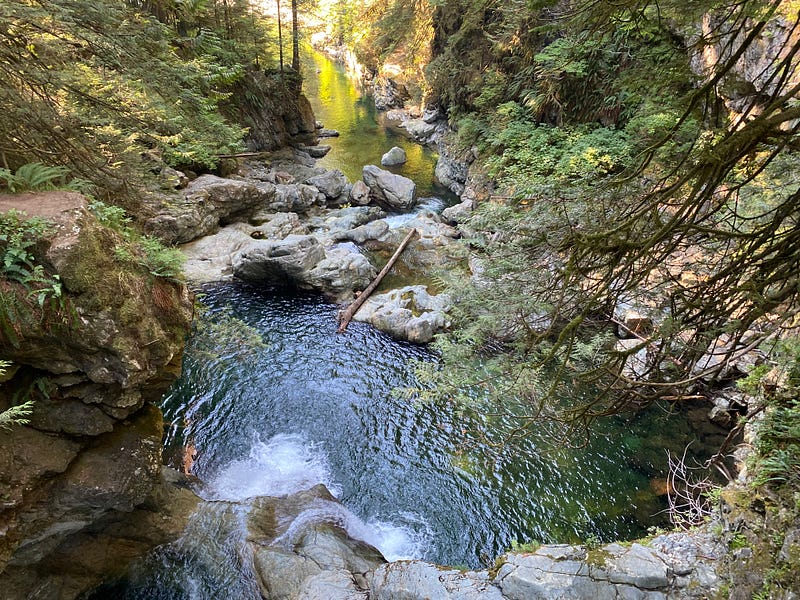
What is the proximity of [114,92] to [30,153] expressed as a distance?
140cm

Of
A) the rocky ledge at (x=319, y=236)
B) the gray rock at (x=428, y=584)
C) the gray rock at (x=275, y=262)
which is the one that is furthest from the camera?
the gray rock at (x=275, y=262)

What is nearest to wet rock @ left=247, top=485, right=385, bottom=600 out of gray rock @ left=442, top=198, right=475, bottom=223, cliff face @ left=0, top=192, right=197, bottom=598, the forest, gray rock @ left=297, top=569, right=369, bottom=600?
gray rock @ left=297, top=569, right=369, bottom=600

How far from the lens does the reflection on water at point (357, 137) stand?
21891 mm

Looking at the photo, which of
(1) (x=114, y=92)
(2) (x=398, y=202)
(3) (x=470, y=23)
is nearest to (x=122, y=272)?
(1) (x=114, y=92)

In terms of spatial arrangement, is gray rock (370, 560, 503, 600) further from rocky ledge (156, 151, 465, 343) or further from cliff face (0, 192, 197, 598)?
rocky ledge (156, 151, 465, 343)

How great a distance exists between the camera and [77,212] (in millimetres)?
4109

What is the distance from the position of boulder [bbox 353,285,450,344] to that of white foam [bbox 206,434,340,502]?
12.6ft

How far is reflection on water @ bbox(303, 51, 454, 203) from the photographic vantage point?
21891mm

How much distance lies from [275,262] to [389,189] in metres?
7.88

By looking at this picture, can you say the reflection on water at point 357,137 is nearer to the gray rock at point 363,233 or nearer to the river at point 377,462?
the gray rock at point 363,233

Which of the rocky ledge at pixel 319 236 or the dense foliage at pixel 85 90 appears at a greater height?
the dense foliage at pixel 85 90

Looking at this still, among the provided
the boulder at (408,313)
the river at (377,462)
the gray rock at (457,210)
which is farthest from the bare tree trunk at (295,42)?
the river at (377,462)

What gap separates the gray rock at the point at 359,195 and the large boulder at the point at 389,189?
269mm

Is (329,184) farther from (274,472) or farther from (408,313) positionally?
(274,472)
